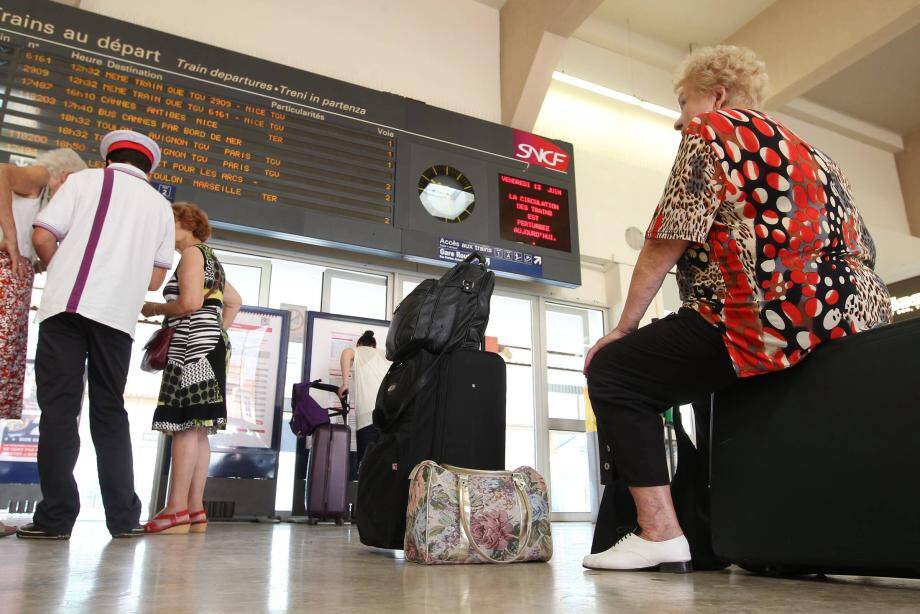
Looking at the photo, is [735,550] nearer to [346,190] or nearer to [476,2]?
[346,190]

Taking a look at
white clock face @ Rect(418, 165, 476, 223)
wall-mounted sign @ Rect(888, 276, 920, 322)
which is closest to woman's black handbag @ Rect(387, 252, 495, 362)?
white clock face @ Rect(418, 165, 476, 223)

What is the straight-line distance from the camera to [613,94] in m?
6.84

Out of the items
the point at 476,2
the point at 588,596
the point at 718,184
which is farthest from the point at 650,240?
the point at 476,2

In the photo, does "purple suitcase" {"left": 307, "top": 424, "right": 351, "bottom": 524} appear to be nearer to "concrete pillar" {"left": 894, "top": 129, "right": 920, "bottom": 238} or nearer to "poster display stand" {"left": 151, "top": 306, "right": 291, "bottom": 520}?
"poster display stand" {"left": 151, "top": 306, "right": 291, "bottom": 520}

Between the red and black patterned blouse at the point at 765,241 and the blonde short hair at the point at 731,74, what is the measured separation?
220 mm

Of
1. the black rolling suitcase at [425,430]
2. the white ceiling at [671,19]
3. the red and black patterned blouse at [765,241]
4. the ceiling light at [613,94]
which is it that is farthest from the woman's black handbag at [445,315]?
the white ceiling at [671,19]

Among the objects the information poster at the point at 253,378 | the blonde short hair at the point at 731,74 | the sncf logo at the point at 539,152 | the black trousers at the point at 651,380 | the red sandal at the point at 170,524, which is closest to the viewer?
the black trousers at the point at 651,380

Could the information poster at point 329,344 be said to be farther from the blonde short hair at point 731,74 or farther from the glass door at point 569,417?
the blonde short hair at point 731,74

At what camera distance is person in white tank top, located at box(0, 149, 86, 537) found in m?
2.13

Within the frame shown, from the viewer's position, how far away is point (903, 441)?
1.12m

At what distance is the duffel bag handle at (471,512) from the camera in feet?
5.28

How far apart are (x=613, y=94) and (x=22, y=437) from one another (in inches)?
231

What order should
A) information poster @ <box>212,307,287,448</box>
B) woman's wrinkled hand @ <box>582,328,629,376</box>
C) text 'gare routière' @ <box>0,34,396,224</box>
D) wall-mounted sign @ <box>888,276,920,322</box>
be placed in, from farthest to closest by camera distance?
Answer: 1. wall-mounted sign @ <box>888,276,920,322</box>
2. information poster @ <box>212,307,287,448</box>
3. text 'gare routière' @ <box>0,34,396,224</box>
4. woman's wrinkled hand @ <box>582,328,629,376</box>

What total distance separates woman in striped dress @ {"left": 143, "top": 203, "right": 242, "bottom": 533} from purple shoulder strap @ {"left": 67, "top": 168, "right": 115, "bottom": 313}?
346 millimetres
